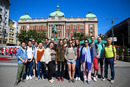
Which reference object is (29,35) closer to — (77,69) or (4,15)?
(4,15)

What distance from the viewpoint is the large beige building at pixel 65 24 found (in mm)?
48125

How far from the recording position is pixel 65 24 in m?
49.6

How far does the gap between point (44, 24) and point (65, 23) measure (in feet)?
36.4

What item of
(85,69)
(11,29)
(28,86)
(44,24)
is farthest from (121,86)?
(11,29)

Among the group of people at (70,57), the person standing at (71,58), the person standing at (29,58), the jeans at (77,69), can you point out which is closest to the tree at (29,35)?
the person standing at (29,58)

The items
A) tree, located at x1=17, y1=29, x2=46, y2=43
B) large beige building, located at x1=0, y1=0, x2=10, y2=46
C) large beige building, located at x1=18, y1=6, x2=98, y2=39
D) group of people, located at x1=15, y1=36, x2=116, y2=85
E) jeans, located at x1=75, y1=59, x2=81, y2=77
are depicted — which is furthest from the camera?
large beige building, located at x1=18, y1=6, x2=98, y2=39

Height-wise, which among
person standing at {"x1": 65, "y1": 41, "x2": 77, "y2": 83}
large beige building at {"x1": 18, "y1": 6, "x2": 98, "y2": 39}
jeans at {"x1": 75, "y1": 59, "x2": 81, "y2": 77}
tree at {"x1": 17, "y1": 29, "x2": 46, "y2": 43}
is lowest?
jeans at {"x1": 75, "y1": 59, "x2": 81, "y2": 77}

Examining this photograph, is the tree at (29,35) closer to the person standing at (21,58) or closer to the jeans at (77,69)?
the person standing at (21,58)

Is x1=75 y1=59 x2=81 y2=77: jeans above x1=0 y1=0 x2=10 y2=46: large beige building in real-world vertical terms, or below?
below

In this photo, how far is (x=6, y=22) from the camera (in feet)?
149

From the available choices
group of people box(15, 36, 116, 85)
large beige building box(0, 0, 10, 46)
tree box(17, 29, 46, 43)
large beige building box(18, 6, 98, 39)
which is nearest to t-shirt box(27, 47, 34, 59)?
group of people box(15, 36, 116, 85)

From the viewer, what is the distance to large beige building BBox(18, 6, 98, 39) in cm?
4812

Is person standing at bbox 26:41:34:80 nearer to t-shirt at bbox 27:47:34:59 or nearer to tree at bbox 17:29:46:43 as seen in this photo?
t-shirt at bbox 27:47:34:59

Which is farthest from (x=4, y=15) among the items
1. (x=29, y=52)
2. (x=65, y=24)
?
(x=29, y=52)
